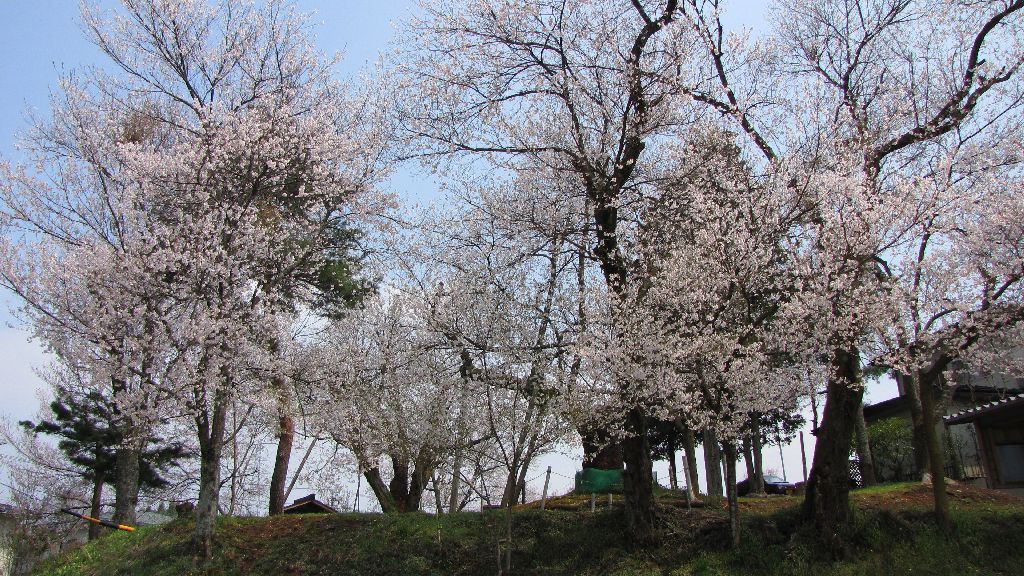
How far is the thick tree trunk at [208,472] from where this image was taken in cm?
1168

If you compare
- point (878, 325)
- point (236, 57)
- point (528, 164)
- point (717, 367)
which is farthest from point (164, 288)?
point (878, 325)

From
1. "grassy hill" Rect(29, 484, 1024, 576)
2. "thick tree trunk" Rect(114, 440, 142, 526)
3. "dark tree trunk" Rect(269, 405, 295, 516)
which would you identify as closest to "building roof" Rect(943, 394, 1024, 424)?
"grassy hill" Rect(29, 484, 1024, 576)

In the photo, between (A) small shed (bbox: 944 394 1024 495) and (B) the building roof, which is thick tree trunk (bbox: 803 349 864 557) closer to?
(B) the building roof

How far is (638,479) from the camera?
11469 mm

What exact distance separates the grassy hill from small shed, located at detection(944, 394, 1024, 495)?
350 cm

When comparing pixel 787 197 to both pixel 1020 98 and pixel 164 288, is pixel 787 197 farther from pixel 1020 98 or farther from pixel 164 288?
pixel 164 288

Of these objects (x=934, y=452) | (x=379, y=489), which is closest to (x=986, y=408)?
(x=934, y=452)

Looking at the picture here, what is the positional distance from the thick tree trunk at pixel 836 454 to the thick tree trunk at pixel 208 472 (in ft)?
31.8

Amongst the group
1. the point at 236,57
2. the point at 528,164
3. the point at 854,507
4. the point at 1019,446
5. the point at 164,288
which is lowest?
the point at 854,507

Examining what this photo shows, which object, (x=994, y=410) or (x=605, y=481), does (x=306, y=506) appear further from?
(x=994, y=410)

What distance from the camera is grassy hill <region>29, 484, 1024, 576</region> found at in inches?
392

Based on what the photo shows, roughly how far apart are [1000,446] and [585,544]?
11060 mm

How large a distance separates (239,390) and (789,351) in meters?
9.24

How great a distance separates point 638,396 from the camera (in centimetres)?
1095
